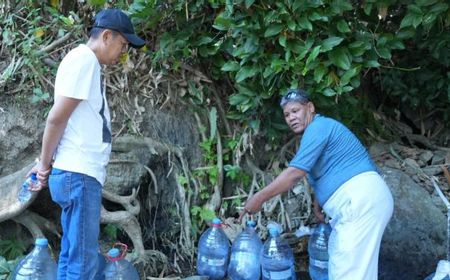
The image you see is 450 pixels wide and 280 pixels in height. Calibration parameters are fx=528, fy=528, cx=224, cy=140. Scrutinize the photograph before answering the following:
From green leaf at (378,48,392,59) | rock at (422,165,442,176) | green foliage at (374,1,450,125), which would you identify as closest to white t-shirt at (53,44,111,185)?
green leaf at (378,48,392,59)

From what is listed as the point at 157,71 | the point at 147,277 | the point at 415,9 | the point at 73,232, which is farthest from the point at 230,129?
the point at 73,232

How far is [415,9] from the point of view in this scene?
356 centimetres

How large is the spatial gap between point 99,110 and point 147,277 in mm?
1595

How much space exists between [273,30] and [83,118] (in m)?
1.56

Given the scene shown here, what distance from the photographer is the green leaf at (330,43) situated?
3.63 meters

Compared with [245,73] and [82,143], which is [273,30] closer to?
[245,73]

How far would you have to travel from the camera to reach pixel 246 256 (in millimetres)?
4000

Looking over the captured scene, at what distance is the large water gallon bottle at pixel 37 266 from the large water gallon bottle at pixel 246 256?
4.35 feet

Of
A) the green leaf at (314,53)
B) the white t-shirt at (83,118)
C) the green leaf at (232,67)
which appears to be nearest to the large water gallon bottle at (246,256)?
the green leaf at (232,67)

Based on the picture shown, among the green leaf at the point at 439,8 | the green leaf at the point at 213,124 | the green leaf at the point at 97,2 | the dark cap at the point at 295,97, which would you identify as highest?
the green leaf at the point at 97,2

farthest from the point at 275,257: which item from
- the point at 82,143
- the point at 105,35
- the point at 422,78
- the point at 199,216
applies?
the point at 422,78

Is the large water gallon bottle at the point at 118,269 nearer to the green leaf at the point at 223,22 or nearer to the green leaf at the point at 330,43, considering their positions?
the green leaf at the point at 223,22

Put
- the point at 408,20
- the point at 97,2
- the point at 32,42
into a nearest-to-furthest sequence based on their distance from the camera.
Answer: the point at 408,20, the point at 97,2, the point at 32,42

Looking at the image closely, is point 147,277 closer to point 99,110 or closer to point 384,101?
point 99,110
